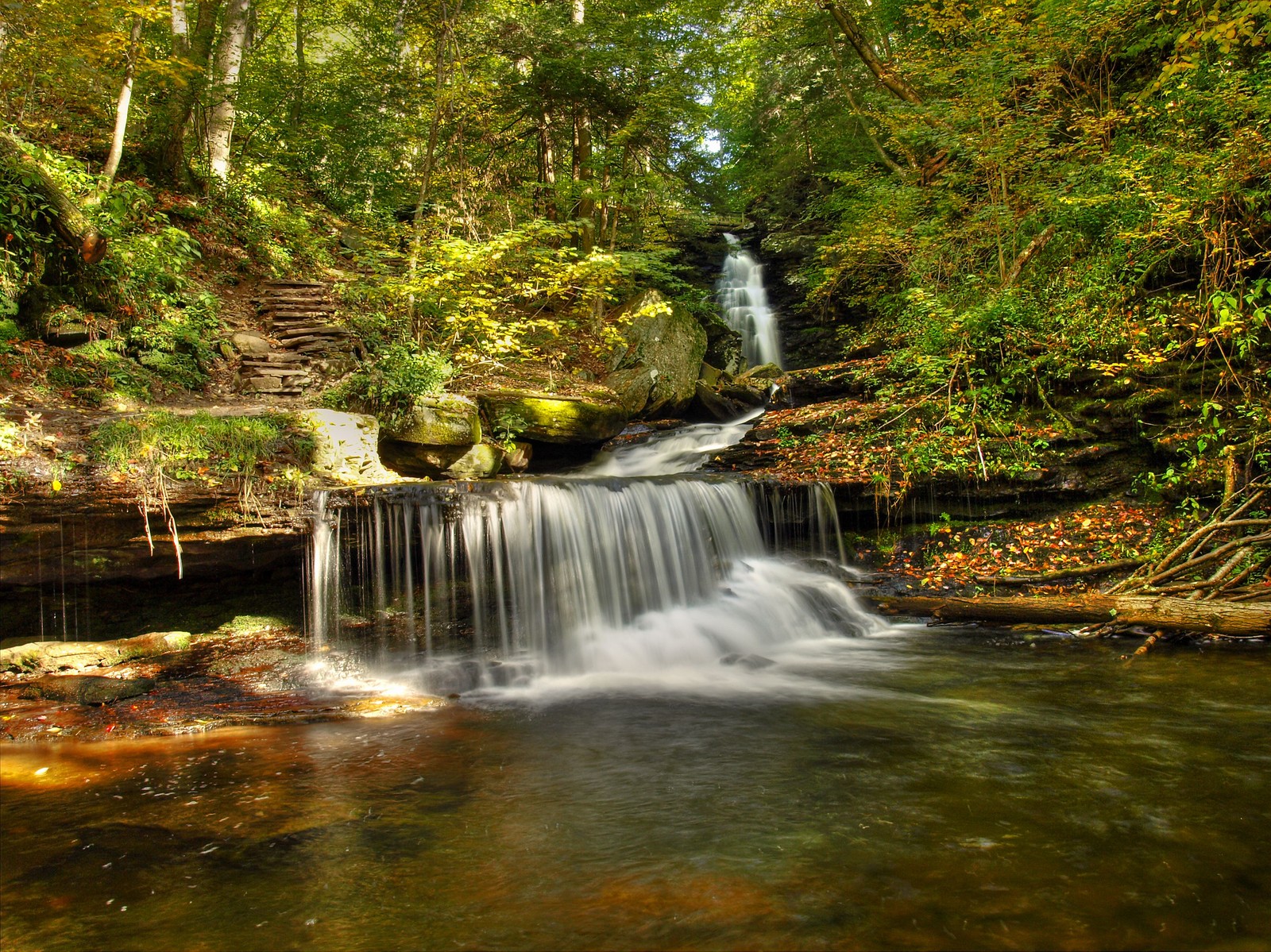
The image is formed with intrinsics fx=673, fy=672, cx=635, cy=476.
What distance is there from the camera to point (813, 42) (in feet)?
52.2

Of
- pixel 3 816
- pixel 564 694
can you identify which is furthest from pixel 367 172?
pixel 3 816

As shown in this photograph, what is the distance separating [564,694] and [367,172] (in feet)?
51.9

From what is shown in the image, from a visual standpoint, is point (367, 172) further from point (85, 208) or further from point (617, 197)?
point (85, 208)

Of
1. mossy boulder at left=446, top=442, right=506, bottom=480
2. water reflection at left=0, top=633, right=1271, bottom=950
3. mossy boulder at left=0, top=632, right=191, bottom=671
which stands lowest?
water reflection at left=0, top=633, right=1271, bottom=950

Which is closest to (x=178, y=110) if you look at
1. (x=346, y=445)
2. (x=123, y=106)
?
(x=123, y=106)

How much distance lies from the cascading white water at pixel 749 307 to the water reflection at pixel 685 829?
13100 millimetres

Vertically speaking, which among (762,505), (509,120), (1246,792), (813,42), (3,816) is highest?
(813,42)

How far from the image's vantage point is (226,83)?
12578mm

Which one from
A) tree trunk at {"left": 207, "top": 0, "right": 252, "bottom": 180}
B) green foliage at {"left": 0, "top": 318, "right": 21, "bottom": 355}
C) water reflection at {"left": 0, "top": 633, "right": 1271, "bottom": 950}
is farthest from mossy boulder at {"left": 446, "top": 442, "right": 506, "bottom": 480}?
tree trunk at {"left": 207, "top": 0, "right": 252, "bottom": 180}

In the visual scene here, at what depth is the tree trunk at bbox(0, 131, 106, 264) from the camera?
757 centimetres

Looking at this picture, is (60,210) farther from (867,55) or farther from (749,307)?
(749,307)

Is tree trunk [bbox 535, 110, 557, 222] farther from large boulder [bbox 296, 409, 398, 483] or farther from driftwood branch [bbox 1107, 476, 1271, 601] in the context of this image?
driftwood branch [bbox 1107, 476, 1271, 601]

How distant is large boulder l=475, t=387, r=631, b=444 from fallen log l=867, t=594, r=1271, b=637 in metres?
5.83

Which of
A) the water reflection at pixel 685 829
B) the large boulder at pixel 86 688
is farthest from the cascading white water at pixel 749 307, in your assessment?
the large boulder at pixel 86 688
